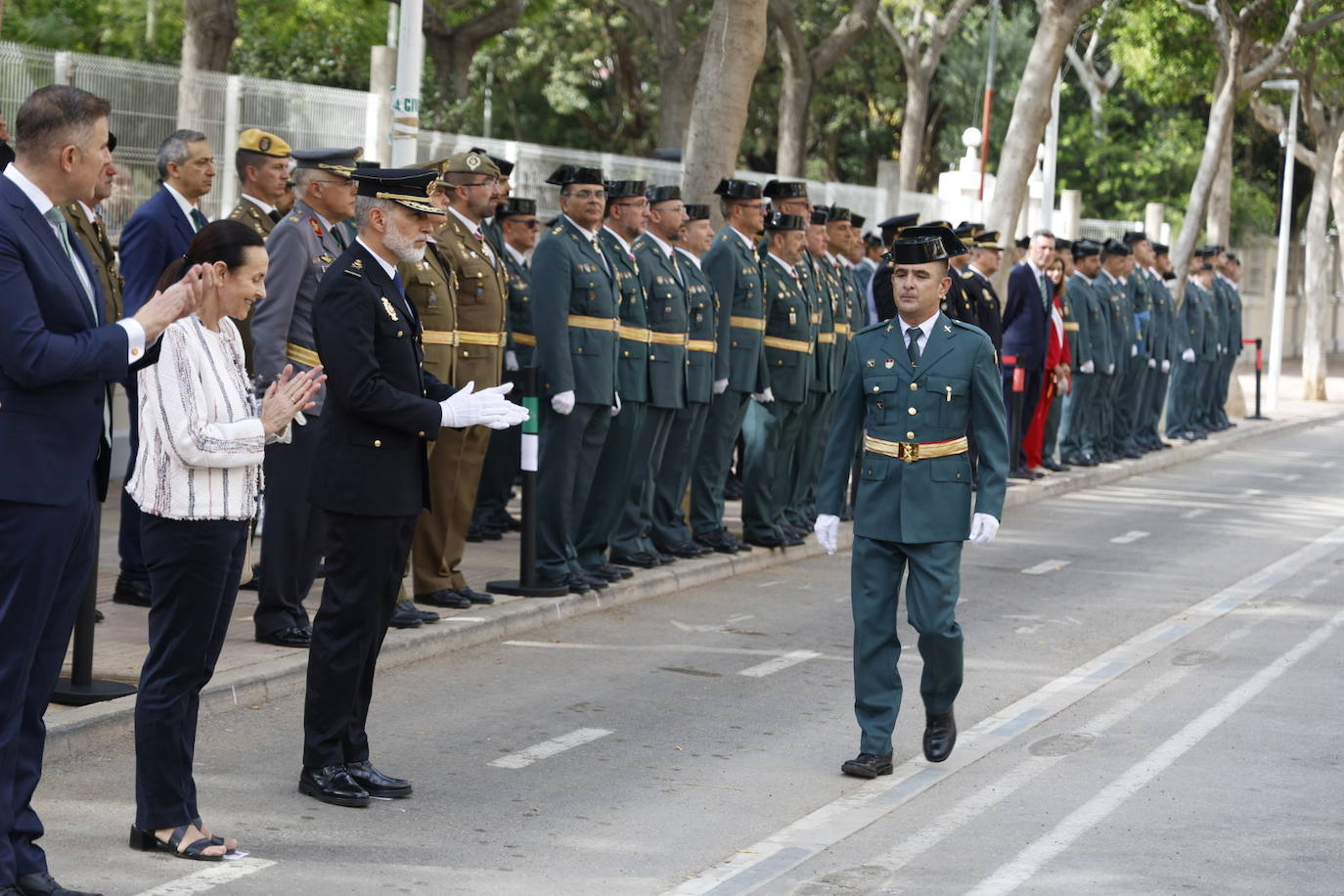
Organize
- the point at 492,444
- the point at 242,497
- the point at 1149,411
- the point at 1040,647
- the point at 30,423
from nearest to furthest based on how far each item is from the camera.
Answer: the point at 30,423 < the point at 242,497 < the point at 1040,647 < the point at 492,444 < the point at 1149,411

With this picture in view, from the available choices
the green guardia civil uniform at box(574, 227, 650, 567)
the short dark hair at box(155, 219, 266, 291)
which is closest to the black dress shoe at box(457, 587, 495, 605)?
the green guardia civil uniform at box(574, 227, 650, 567)

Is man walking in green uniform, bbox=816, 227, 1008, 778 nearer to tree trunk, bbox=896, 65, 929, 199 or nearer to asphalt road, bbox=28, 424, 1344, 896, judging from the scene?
asphalt road, bbox=28, 424, 1344, 896

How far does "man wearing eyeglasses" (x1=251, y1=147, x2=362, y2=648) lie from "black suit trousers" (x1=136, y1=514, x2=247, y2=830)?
2.97 meters

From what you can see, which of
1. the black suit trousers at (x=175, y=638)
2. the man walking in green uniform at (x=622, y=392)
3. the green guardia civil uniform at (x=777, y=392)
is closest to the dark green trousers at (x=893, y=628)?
the black suit trousers at (x=175, y=638)

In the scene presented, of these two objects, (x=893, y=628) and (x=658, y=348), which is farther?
(x=658, y=348)

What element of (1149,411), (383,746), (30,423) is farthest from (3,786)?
(1149,411)

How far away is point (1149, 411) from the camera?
2297 cm

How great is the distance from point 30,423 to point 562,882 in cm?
213

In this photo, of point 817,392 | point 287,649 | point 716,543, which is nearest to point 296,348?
point 287,649

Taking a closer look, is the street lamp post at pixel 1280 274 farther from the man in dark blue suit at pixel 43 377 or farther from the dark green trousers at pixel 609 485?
the man in dark blue suit at pixel 43 377

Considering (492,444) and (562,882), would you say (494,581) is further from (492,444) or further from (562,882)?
(562,882)

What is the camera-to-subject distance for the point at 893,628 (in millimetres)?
7664

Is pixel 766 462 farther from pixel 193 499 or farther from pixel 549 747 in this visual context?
pixel 193 499

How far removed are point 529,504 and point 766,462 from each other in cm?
295
